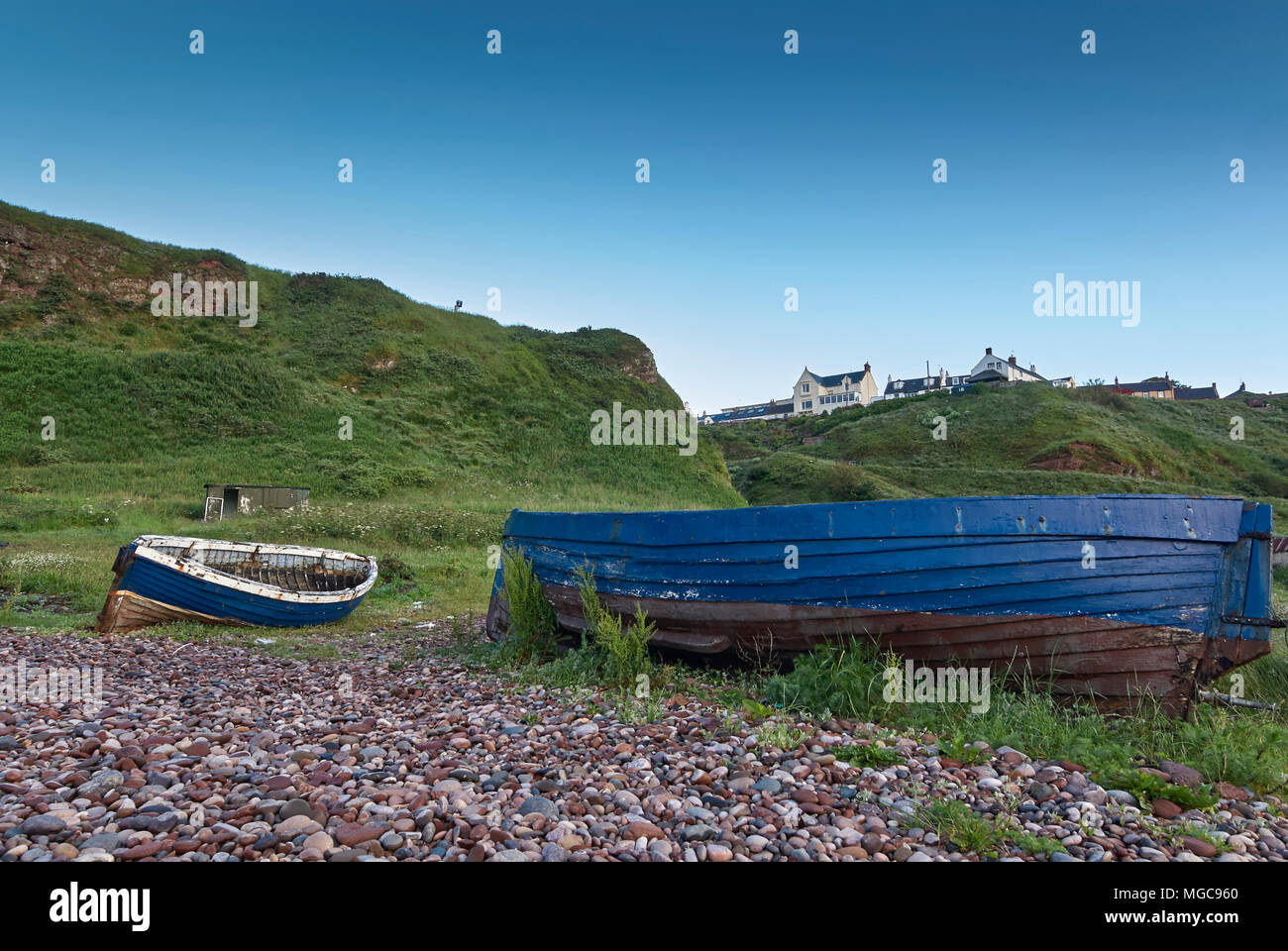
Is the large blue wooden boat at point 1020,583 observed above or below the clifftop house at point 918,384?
below

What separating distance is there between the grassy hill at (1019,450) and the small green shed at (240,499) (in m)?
22.7

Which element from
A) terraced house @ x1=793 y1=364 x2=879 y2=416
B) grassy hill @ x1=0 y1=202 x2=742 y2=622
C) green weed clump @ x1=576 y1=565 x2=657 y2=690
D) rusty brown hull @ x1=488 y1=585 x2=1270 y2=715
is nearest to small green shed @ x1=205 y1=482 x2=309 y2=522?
grassy hill @ x1=0 y1=202 x2=742 y2=622

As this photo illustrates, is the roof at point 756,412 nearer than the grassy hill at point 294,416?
No

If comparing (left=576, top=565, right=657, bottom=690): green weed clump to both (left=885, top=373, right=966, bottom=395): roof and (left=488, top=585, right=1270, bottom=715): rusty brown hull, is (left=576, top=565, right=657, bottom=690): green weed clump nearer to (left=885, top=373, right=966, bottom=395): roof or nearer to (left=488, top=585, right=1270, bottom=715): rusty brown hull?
(left=488, top=585, right=1270, bottom=715): rusty brown hull

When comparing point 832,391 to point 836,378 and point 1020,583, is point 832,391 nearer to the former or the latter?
point 836,378

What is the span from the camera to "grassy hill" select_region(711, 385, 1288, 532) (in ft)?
142

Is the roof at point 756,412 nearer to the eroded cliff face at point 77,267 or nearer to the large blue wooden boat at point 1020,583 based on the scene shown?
the eroded cliff face at point 77,267

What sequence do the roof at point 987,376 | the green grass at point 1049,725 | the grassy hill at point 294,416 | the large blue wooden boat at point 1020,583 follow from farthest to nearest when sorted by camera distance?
the roof at point 987,376
the grassy hill at point 294,416
the large blue wooden boat at point 1020,583
the green grass at point 1049,725

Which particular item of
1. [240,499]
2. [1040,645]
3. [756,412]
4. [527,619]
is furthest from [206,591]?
[756,412]

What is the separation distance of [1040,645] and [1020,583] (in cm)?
50

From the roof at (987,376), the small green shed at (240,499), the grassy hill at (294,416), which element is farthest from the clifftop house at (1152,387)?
the small green shed at (240,499)

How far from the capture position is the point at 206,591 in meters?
10.5

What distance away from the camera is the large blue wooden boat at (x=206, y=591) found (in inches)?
399

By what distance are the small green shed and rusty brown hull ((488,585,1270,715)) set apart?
22931mm
